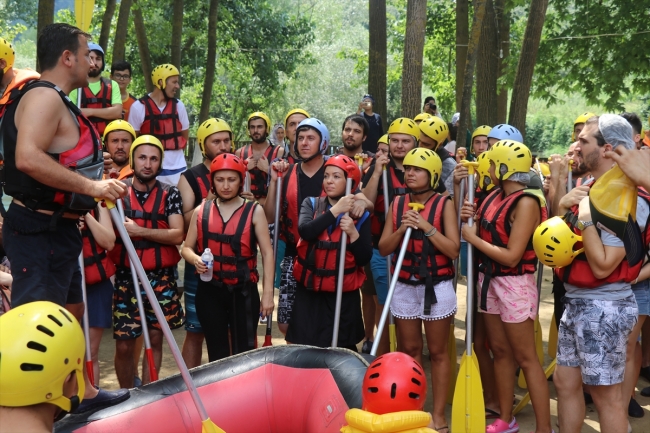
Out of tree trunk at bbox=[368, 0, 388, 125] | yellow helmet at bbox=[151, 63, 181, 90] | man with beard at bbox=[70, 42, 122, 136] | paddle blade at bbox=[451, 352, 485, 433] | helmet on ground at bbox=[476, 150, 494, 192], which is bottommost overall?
paddle blade at bbox=[451, 352, 485, 433]

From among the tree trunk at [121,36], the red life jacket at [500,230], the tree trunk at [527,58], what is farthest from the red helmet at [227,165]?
the tree trunk at [121,36]

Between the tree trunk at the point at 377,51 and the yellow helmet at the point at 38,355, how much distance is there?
990 centimetres

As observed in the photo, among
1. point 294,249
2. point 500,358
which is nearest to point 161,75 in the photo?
point 294,249

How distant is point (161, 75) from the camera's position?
8.46 metres

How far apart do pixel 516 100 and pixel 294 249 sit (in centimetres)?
681

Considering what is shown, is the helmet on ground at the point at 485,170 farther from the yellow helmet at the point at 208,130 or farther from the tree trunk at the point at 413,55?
the tree trunk at the point at 413,55

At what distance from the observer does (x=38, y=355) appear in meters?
2.74

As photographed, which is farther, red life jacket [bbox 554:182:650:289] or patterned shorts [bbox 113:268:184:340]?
patterned shorts [bbox 113:268:184:340]

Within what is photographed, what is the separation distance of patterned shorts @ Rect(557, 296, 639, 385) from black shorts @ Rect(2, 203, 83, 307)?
3.20 metres

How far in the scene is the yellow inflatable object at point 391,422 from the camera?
123 inches

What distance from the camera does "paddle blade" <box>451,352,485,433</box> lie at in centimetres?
571

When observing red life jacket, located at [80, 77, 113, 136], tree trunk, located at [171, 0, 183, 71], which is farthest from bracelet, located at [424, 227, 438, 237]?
tree trunk, located at [171, 0, 183, 71]

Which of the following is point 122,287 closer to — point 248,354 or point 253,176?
point 248,354

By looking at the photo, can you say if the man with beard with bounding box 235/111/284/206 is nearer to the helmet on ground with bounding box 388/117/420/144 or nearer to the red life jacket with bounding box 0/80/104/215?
the helmet on ground with bounding box 388/117/420/144
